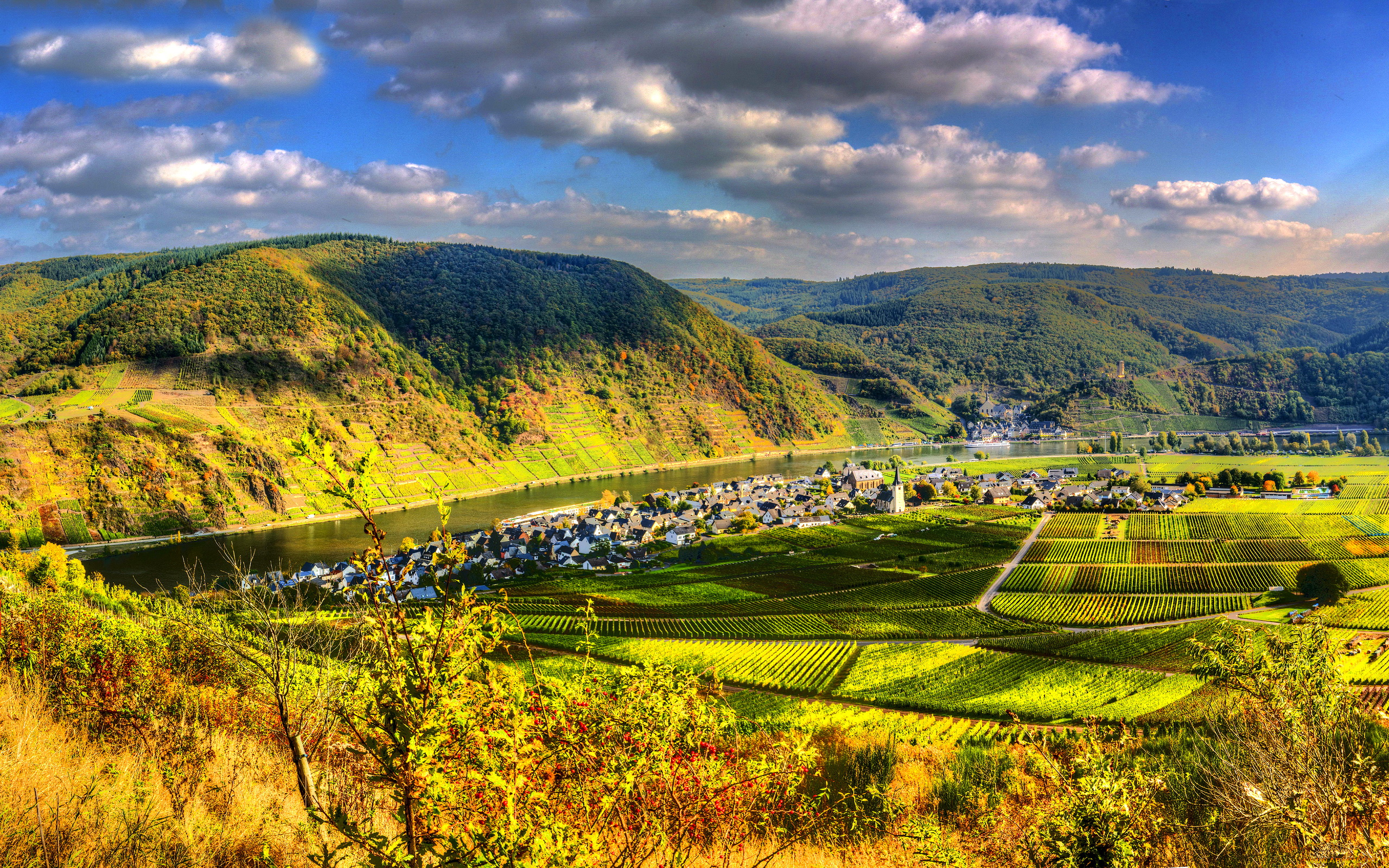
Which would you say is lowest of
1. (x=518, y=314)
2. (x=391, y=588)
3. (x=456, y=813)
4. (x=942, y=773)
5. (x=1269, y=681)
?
(x=942, y=773)

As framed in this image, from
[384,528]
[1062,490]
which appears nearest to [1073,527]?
[1062,490]

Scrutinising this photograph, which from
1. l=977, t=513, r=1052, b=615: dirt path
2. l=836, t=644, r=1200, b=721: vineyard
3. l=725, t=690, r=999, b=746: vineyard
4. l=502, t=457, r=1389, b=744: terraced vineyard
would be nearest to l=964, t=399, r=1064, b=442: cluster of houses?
l=502, t=457, r=1389, b=744: terraced vineyard

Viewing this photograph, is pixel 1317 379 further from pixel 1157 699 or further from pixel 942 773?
pixel 942 773

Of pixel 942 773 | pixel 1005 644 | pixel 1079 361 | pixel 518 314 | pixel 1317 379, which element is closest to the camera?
pixel 942 773

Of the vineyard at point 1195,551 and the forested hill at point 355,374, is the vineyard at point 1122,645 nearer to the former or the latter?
the vineyard at point 1195,551

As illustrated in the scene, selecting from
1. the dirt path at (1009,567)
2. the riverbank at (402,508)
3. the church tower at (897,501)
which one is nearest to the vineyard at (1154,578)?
the dirt path at (1009,567)

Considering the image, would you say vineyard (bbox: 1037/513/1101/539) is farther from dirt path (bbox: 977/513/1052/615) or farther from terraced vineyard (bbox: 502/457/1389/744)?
dirt path (bbox: 977/513/1052/615)

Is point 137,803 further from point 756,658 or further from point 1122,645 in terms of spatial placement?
point 1122,645

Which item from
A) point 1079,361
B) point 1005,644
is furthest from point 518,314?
point 1079,361
